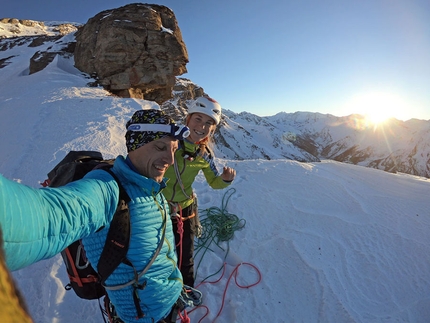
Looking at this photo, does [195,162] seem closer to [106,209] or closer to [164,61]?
[106,209]

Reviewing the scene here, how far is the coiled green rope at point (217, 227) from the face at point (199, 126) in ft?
6.80

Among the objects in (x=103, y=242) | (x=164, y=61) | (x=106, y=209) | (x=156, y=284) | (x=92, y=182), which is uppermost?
(x=164, y=61)

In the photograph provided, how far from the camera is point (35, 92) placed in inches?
440

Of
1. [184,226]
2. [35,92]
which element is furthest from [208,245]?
[35,92]

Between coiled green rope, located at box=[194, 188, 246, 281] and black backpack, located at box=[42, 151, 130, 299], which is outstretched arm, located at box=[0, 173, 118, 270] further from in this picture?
coiled green rope, located at box=[194, 188, 246, 281]

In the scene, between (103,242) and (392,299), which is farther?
(392,299)

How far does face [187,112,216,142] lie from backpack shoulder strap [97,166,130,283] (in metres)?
1.69

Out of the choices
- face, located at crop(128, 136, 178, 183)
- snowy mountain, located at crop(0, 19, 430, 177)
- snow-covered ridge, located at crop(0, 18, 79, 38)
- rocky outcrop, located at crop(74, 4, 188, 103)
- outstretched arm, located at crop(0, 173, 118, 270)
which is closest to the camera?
outstretched arm, located at crop(0, 173, 118, 270)

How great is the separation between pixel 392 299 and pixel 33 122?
10.0m

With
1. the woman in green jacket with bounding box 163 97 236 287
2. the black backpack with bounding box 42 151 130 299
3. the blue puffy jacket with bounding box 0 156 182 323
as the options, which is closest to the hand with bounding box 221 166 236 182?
the woman in green jacket with bounding box 163 97 236 287

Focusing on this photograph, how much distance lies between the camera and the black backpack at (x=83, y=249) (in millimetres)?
1329

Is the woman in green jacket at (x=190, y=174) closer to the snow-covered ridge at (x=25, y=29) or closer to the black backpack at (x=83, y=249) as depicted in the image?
the black backpack at (x=83, y=249)

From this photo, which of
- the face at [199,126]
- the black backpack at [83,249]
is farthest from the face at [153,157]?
the face at [199,126]

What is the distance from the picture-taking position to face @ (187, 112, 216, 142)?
2.94m
